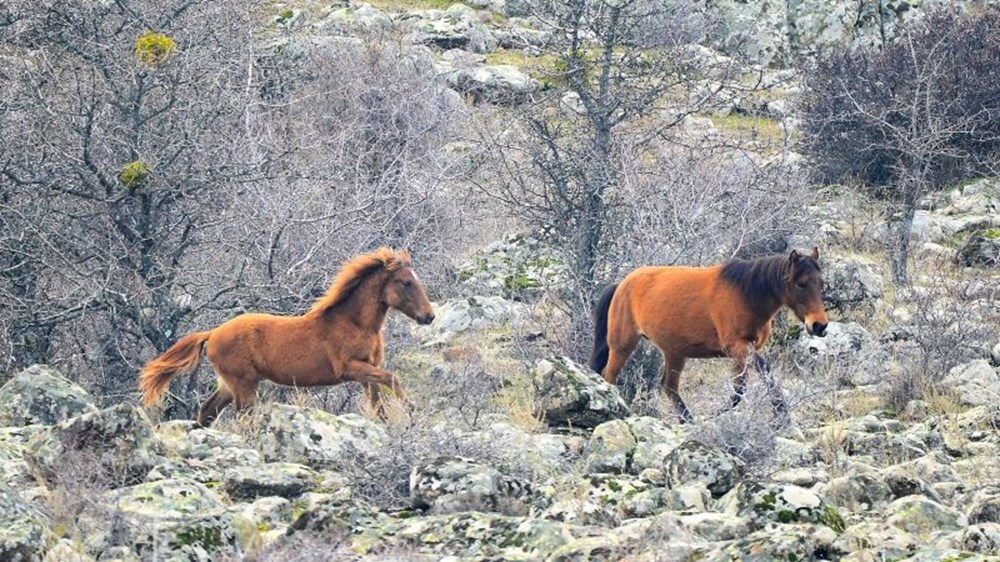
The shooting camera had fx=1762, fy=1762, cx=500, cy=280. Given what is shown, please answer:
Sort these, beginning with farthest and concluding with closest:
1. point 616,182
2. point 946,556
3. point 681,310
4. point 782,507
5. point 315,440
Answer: point 616,182
point 681,310
point 315,440
point 782,507
point 946,556

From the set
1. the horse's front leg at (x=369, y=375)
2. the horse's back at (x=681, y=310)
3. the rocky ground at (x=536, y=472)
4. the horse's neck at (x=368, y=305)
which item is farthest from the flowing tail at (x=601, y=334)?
the horse's front leg at (x=369, y=375)

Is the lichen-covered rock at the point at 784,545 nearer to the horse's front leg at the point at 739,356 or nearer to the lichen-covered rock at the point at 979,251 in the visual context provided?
the horse's front leg at the point at 739,356

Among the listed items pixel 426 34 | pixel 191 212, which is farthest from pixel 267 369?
pixel 426 34

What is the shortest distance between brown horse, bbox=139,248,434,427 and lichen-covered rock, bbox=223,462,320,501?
374cm

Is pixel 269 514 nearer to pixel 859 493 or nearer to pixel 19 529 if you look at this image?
pixel 19 529

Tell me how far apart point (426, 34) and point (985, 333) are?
20477mm

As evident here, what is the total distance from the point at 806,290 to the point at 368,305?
11.4ft

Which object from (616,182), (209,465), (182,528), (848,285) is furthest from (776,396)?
(848,285)

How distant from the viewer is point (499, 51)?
35906mm

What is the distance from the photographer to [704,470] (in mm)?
9141

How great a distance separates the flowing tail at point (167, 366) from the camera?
13156 mm

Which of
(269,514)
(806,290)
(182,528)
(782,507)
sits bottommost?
(806,290)

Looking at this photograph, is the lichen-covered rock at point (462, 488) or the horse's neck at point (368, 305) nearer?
the lichen-covered rock at point (462, 488)

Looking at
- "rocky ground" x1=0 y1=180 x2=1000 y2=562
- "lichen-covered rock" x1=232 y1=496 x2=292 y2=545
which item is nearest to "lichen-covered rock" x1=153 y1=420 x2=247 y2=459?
"rocky ground" x1=0 y1=180 x2=1000 y2=562
